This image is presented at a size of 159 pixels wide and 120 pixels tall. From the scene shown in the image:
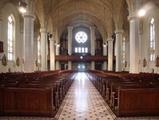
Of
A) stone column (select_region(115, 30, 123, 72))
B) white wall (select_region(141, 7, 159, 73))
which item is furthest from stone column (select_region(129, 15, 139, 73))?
stone column (select_region(115, 30, 123, 72))

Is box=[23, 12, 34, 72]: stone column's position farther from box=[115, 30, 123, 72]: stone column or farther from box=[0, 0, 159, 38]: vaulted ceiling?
box=[115, 30, 123, 72]: stone column

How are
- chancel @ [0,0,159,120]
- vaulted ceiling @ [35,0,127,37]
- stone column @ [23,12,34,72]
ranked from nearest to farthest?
chancel @ [0,0,159,120] → stone column @ [23,12,34,72] → vaulted ceiling @ [35,0,127,37]

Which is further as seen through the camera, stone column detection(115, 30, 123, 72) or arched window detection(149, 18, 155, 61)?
stone column detection(115, 30, 123, 72)

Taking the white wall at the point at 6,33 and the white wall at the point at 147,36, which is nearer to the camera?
the white wall at the point at 6,33

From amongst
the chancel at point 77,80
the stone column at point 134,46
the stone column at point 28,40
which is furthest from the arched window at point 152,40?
the stone column at point 28,40

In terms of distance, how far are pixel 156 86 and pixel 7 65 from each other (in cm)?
2043

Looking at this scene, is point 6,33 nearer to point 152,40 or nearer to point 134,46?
point 134,46

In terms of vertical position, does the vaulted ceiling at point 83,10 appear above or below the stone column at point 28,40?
above

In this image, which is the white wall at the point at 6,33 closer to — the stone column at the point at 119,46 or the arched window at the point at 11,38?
the arched window at the point at 11,38

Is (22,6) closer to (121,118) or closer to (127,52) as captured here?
(121,118)

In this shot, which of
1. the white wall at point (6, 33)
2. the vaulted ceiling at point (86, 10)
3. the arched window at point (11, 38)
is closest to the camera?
the white wall at point (6, 33)

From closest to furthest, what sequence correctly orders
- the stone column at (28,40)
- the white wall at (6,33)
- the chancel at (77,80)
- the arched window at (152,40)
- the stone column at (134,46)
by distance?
the chancel at (77,80) → the stone column at (28,40) → the stone column at (134,46) → the white wall at (6,33) → the arched window at (152,40)

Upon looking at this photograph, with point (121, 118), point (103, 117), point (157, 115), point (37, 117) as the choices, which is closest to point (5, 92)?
point (37, 117)

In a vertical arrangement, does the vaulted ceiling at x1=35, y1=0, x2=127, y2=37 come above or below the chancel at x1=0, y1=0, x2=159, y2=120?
above
